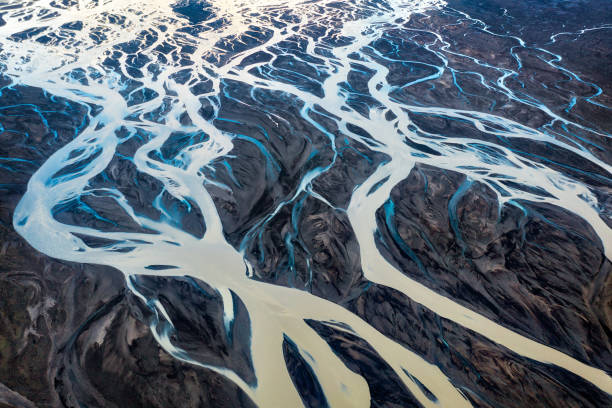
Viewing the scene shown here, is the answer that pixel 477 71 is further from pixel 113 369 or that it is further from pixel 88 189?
pixel 113 369

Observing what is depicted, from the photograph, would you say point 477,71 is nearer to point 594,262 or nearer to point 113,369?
point 594,262

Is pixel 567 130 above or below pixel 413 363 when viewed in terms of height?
above

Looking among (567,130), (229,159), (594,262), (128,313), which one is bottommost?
(128,313)

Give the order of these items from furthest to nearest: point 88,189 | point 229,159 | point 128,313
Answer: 1. point 229,159
2. point 88,189
3. point 128,313

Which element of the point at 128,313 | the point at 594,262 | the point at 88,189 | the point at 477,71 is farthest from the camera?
the point at 477,71

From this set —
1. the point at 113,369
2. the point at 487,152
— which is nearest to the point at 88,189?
the point at 113,369

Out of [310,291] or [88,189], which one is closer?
[310,291]

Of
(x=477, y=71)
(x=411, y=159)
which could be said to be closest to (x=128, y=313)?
(x=411, y=159)
